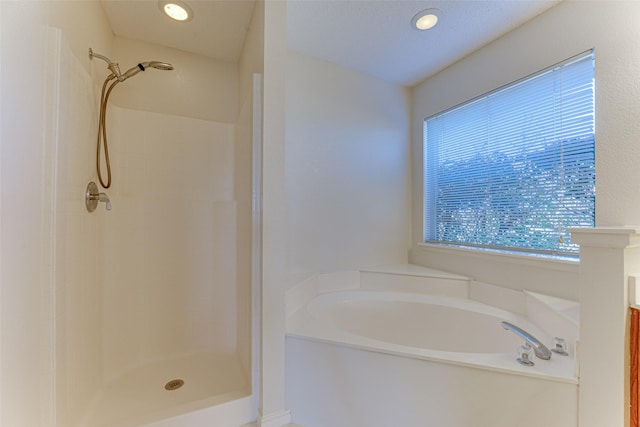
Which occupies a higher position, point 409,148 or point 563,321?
point 409,148

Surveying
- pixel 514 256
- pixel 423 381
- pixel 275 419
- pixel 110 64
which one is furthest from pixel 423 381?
pixel 110 64

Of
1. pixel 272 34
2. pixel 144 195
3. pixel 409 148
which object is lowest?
pixel 144 195

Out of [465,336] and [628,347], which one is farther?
[465,336]

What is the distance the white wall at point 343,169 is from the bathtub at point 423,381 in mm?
644

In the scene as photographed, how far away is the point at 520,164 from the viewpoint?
5.66 ft

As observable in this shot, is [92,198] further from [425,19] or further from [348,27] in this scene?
[425,19]

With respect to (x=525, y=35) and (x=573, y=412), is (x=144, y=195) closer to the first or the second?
(x=573, y=412)

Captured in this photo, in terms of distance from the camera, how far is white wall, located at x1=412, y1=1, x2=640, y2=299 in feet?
4.14

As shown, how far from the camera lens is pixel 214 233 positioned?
1973mm

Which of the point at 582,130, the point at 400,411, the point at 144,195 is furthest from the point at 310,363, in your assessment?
the point at 582,130

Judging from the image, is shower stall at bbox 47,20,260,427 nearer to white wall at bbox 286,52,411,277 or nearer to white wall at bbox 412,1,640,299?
white wall at bbox 286,52,411,277

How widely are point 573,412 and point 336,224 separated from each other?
1.58 metres

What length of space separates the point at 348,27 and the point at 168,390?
252 cm

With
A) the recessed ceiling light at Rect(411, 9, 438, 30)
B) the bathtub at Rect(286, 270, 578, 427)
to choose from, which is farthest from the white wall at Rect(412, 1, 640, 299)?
the recessed ceiling light at Rect(411, 9, 438, 30)
